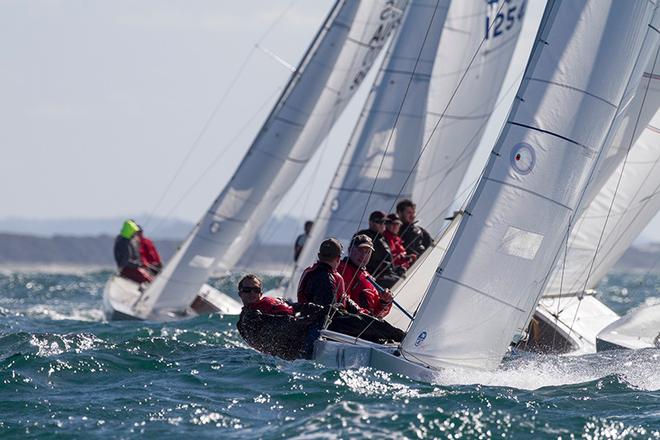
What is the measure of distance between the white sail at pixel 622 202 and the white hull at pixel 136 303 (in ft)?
16.0

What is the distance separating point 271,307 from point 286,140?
24.8 ft

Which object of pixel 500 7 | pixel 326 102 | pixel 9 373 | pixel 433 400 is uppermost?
pixel 500 7

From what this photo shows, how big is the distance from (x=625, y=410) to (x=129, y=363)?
12.0 ft

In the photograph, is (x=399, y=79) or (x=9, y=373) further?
(x=399, y=79)

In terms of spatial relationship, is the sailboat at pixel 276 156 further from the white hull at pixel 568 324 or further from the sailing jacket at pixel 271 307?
the sailing jacket at pixel 271 307

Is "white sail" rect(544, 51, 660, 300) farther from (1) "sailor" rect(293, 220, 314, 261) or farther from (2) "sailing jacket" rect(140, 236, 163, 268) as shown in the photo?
(2) "sailing jacket" rect(140, 236, 163, 268)

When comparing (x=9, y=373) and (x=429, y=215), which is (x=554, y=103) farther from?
(x=429, y=215)

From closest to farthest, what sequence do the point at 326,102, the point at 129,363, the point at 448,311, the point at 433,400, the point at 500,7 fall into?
1. the point at 433,400
2. the point at 448,311
3. the point at 129,363
4. the point at 500,7
5. the point at 326,102

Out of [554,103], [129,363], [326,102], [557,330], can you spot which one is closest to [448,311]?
[554,103]

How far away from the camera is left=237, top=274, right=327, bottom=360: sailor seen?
395 inches

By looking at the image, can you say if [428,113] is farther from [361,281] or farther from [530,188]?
[530,188]

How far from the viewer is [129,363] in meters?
10.6

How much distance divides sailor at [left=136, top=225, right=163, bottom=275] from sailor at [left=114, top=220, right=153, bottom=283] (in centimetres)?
6

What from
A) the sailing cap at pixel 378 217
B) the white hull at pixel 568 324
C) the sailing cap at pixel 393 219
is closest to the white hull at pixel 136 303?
the sailing cap at pixel 393 219
